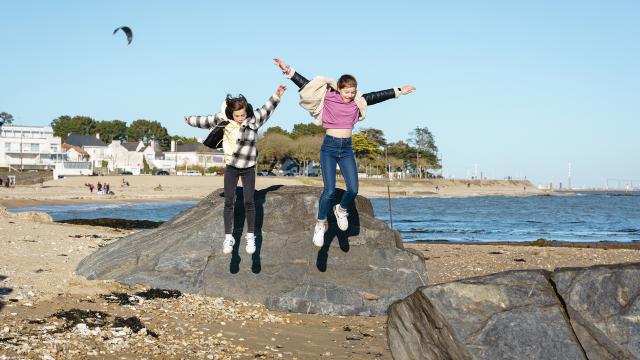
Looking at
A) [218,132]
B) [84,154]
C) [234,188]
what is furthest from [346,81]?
[84,154]

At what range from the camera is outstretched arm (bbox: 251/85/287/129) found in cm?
1088

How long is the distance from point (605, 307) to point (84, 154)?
159 metres

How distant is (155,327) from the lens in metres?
9.05

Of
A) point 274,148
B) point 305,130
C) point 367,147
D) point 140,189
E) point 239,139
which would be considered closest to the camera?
point 239,139

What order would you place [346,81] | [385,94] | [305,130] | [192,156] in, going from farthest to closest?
[305,130] < [192,156] < [385,94] < [346,81]

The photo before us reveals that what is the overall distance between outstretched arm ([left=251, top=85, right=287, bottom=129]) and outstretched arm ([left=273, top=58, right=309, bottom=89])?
0.57m

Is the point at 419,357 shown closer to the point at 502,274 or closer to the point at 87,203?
the point at 502,274

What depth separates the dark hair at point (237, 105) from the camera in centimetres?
1068

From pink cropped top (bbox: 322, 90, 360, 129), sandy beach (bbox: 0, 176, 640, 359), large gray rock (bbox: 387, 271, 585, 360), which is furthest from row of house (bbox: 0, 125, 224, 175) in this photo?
large gray rock (bbox: 387, 271, 585, 360)

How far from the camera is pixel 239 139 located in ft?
35.0

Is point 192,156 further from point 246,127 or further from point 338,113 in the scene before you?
point 338,113

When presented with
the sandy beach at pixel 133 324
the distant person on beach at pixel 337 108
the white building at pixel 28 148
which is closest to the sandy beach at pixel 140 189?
the white building at pixel 28 148

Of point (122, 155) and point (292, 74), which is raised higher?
point (122, 155)

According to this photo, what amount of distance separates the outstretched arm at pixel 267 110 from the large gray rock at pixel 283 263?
103 inches
